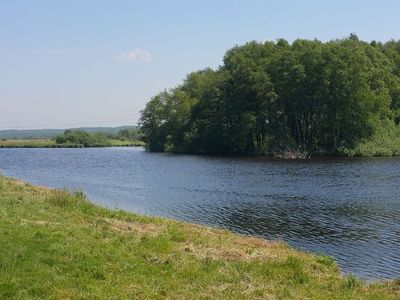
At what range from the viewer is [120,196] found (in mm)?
40188

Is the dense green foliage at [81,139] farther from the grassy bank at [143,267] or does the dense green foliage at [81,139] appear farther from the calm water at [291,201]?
the grassy bank at [143,267]

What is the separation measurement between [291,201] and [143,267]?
2554 centimetres

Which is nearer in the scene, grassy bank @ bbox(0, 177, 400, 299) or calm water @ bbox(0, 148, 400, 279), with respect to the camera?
grassy bank @ bbox(0, 177, 400, 299)

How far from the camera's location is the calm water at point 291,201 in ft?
73.3

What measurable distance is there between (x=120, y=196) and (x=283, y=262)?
27.5 meters

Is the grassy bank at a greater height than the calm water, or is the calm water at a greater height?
the grassy bank

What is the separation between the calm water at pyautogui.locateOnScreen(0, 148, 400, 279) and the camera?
22.3m

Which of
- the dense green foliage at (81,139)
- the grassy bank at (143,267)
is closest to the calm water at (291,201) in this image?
the grassy bank at (143,267)

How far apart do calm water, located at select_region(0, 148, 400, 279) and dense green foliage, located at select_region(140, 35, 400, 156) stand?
2212 cm

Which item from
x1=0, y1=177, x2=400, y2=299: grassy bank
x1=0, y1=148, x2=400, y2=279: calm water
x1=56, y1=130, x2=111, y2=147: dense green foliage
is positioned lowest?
x1=0, y1=148, x2=400, y2=279: calm water

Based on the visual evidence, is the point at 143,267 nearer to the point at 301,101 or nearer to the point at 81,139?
the point at 301,101

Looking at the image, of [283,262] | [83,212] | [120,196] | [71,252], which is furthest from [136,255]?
[120,196]

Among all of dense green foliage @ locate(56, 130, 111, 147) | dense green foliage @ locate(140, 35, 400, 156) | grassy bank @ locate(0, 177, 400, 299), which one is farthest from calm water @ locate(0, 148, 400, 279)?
dense green foliage @ locate(56, 130, 111, 147)

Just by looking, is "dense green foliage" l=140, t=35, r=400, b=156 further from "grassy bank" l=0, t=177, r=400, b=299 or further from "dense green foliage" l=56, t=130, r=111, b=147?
"dense green foliage" l=56, t=130, r=111, b=147
